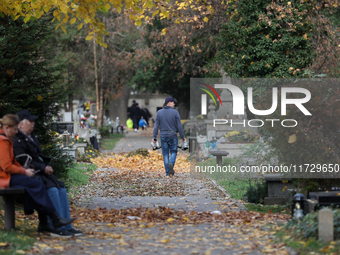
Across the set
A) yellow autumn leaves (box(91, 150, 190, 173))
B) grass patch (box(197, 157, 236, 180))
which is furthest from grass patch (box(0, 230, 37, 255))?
yellow autumn leaves (box(91, 150, 190, 173))

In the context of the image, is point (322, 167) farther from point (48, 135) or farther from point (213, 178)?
point (213, 178)

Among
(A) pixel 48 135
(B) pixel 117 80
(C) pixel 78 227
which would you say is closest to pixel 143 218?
(C) pixel 78 227

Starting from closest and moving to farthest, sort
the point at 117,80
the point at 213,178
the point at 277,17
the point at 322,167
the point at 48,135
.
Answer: the point at 322,167
the point at 48,135
the point at 213,178
the point at 277,17
the point at 117,80

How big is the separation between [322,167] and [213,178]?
5576 mm

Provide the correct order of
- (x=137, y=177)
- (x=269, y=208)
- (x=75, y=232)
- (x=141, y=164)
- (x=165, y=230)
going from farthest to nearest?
(x=141, y=164) → (x=137, y=177) → (x=269, y=208) → (x=165, y=230) → (x=75, y=232)

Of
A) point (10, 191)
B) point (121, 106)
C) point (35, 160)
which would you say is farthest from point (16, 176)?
point (121, 106)

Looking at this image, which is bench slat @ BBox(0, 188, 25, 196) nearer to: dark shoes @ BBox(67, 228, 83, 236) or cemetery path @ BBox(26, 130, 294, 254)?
cemetery path @ BBox(26, 130, 294, 254)

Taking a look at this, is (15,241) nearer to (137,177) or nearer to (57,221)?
(57,221)

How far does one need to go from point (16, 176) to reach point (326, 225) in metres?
3.76

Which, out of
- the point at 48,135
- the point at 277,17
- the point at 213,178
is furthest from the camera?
the point at 277,17

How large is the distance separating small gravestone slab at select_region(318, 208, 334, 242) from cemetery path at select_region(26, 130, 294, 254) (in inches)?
18.2

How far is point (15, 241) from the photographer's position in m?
6.15

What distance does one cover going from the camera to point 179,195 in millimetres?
10773

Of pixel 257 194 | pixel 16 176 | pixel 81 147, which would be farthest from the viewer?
pixel 81 147
